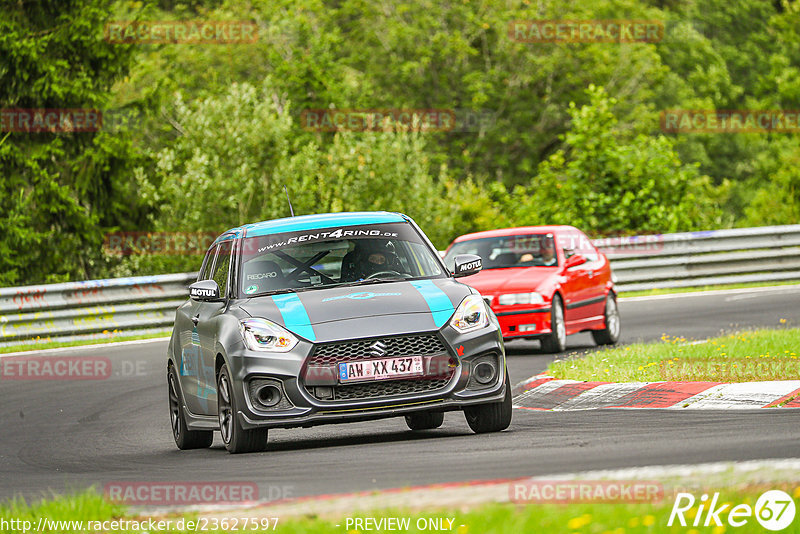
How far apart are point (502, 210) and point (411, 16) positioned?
2034 cm

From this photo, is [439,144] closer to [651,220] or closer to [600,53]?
[600,53]

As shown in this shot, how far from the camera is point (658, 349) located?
1445 centimetres

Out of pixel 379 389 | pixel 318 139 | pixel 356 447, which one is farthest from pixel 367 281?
pixel 318 139

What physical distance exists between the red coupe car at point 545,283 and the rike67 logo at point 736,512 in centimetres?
1127

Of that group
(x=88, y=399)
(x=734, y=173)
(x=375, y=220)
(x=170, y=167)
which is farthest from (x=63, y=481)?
(x=734, y=173)

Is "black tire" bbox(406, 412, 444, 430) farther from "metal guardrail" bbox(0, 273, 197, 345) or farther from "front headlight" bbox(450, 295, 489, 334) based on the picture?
"metal guardrail" bbox(0, 273, 197, 345)

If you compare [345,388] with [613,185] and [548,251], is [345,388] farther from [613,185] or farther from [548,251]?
[613,185]

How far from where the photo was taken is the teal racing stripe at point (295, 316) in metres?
9.17

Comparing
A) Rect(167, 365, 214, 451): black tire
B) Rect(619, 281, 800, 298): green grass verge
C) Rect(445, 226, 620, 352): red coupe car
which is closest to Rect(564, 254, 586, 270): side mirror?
Rect(445, 226, 620, 352): red coupe car

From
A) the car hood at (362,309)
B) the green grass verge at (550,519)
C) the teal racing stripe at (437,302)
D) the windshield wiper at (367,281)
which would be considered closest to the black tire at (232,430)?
the car hood at (362,309)

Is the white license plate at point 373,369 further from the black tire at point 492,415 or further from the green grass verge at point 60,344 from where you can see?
the green grass verge at point 60,344

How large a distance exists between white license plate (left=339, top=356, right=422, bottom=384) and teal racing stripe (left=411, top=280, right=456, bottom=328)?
372 millimetres

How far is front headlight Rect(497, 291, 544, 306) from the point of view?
55.8 feet

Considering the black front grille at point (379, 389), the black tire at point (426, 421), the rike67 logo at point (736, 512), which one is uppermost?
the rike67 logo at point (736, 512)
